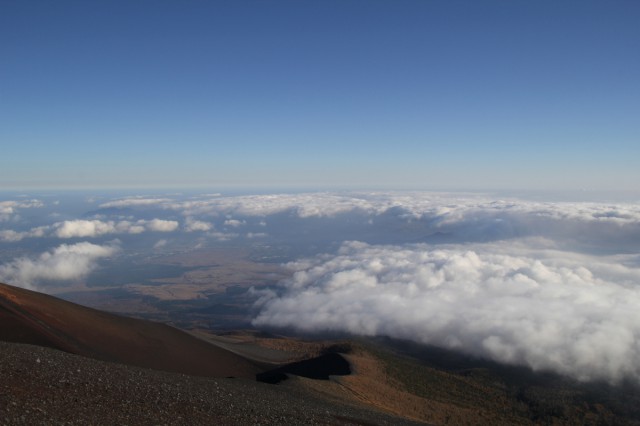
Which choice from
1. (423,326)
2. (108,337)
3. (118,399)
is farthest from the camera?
(423,326)

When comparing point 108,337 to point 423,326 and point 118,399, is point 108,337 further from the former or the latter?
point 423,326

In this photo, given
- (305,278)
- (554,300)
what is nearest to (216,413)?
(554,300)

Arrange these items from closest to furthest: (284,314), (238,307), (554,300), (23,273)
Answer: (554,300), (284,314), (238,307), (23,273)

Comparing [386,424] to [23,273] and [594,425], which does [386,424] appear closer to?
[594,425]

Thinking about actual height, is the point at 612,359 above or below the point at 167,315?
above

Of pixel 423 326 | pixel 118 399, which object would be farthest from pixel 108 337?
pixel 423 326

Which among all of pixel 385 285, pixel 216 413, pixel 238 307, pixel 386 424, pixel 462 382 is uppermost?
pixel 216 413
